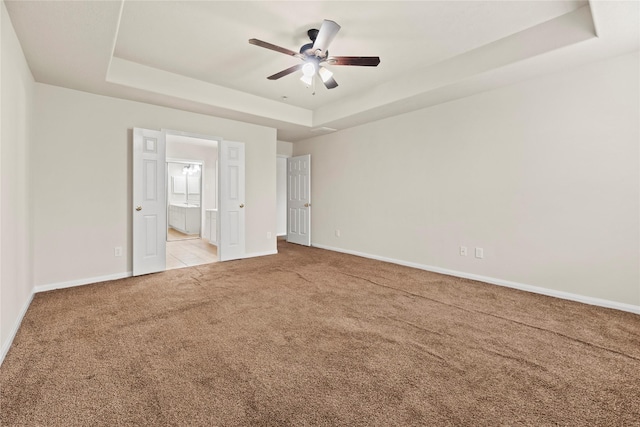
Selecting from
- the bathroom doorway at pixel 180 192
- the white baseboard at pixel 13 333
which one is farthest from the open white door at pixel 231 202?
the bathroom doorway at pixel 180 192

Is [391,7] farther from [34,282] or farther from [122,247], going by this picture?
[34,282]

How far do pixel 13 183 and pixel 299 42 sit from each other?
114 inches

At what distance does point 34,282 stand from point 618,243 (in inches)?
252

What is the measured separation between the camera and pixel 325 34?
254 centimetres

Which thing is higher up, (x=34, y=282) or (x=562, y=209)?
(x=562, y=209)

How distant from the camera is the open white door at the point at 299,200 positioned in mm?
6746

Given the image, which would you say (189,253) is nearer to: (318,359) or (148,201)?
(148,201)

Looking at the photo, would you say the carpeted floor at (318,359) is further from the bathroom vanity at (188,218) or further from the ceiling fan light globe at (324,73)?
the bathroom vanity at (188,218)

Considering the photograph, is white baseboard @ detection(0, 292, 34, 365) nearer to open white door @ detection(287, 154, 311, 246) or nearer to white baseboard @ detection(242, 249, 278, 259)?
white baseboard @ detection(242, 249, 278, 259)

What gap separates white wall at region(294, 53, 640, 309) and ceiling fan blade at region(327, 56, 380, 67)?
2000mm

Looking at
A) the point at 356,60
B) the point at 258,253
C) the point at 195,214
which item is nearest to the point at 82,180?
the point at 258,253

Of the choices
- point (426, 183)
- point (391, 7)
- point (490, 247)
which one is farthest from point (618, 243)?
point (391, 7)

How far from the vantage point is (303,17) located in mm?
2689

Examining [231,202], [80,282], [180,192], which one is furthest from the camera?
[180,192]
